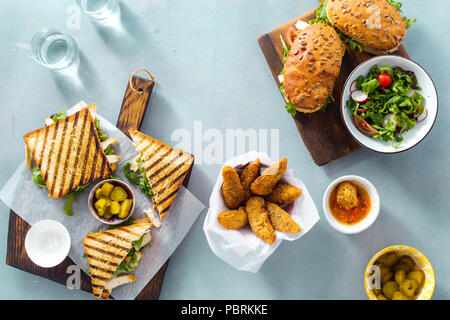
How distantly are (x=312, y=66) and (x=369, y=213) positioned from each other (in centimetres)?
87

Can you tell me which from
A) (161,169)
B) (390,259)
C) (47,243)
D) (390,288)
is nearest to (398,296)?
(390,288)

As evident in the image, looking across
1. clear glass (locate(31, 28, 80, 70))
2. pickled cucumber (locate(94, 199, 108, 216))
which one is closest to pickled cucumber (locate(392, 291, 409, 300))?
pickled cucumber (locate(94, 199, 108, 216))

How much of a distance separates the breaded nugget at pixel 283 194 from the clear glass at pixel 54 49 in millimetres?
1441

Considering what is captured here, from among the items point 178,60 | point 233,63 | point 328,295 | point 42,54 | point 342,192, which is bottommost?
point 328,295

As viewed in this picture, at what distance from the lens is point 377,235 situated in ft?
7.86

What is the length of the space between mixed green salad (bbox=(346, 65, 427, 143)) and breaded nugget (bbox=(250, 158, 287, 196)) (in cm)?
55

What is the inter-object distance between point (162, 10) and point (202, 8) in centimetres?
25

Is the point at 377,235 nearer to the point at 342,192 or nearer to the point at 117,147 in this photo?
the point at 342,192

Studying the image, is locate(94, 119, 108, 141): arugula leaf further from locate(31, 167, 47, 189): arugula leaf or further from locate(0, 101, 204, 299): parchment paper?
locate(31, 167, 47, 189): arugula leaf

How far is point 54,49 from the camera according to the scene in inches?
97.3

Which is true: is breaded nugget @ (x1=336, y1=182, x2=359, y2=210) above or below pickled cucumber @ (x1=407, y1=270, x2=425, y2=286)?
above

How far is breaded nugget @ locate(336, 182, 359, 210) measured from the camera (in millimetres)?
2158

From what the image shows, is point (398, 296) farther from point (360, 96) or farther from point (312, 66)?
point (312, 66)

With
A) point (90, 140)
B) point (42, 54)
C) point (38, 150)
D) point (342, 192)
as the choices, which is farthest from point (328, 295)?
point (42, 54)
